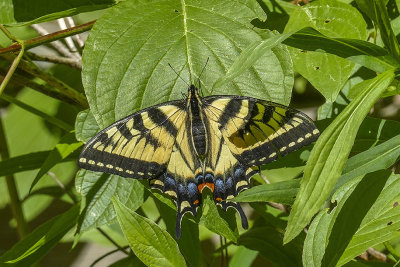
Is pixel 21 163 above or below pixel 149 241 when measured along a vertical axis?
below

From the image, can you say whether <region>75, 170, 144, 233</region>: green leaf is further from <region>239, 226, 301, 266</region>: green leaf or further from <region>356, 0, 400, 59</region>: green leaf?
<region>356, 0, 400, 59</region>: green leaf

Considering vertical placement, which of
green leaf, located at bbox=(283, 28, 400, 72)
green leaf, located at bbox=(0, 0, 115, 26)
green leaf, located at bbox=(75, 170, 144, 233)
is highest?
green leaf, located at bbox=(0, 0, 115, 26)

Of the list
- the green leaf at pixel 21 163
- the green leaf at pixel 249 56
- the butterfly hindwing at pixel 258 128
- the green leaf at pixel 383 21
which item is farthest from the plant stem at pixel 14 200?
the green leaf at pixel 383 21

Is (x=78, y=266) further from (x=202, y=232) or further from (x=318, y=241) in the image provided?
(x=318, y=241)

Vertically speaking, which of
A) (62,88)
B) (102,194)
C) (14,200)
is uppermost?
(62,88)

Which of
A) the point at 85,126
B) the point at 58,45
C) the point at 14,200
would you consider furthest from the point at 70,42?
the point at 85,126

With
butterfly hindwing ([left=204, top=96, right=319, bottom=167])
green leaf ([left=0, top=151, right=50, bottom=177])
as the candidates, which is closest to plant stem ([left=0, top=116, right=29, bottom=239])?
green leaf ([left=0, top=151, right=50, bottom=177])

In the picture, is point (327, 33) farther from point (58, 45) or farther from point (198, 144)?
point (58, 45)
